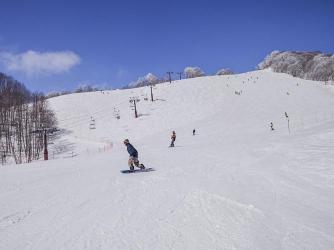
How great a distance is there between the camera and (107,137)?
2255 inches

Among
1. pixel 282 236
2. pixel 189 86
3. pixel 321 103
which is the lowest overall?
pixel 282 236

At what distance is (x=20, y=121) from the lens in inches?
2495

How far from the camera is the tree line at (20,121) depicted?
5733cm

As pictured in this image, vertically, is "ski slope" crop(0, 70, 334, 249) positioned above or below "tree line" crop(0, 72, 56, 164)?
below

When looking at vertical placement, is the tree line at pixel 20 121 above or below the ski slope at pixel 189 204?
above

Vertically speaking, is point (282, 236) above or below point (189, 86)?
below

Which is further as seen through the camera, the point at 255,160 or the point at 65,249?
the point at 255,160

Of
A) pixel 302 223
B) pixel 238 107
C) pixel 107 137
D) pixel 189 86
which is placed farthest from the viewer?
pixel 189 86

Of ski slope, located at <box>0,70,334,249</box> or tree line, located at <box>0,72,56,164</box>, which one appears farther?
tree line, located at <box>0,72,56,164</box>

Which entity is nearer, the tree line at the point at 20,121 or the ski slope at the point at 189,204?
the ski slope at the point at 189,204

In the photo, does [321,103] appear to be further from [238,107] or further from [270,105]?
[238,107]

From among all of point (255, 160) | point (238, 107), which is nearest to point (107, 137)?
point (238, 107)

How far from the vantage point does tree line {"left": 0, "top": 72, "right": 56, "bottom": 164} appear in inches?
2257

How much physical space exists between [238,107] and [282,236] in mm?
57434
